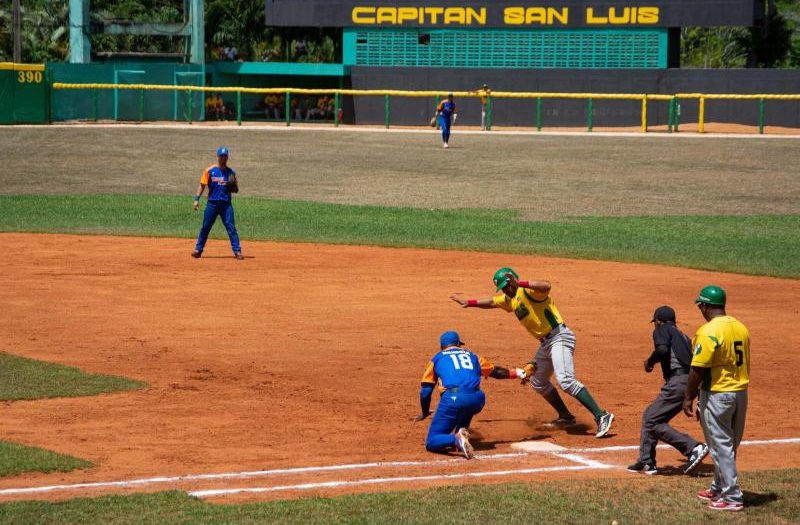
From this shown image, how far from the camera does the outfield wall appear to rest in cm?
5288

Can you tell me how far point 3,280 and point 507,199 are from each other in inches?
708

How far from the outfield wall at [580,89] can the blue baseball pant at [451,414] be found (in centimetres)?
4384

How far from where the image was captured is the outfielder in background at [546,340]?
12.7m

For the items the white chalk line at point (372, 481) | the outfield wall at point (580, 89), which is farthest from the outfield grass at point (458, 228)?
the outfield wall at point (580, 89)

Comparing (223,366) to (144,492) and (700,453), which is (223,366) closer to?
(144,492)

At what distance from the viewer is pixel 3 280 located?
22.4 meters

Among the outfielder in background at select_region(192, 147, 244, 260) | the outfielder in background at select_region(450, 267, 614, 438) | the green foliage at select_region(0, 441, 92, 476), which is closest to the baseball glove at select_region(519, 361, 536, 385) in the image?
the outfielder in background at select_region(450, 267, 614, 438)

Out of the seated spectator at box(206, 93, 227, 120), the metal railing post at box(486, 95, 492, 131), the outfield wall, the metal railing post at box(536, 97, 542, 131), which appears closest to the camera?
the outfield wall

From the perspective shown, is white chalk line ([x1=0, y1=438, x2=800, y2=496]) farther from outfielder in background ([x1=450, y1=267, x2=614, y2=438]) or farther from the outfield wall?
the outfield wall

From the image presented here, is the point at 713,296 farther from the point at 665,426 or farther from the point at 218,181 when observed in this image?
the point at 218,181

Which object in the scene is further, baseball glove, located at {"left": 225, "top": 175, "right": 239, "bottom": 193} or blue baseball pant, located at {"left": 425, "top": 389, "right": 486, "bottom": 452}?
baseball glove, located at {"left": 225, "top": 175, "right": 239, "bottom": 193}

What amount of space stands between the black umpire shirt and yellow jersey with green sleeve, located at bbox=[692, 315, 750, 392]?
1079 mm

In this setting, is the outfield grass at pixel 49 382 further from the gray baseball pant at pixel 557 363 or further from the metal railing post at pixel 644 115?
the metal railing post at pixel 644 115

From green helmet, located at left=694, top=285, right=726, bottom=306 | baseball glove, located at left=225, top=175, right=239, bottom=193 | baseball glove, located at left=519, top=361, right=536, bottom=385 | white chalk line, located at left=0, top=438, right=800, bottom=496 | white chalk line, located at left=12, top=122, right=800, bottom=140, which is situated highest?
white chalk line, located at left=12, top=122, right=800, bottom=140
